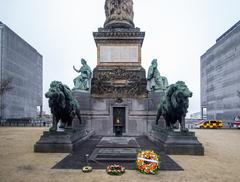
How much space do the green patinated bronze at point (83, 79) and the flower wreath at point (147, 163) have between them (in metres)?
13.4

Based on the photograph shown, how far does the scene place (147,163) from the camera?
7.48 meters

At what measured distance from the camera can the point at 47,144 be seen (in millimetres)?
10945

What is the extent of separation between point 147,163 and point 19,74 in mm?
66278

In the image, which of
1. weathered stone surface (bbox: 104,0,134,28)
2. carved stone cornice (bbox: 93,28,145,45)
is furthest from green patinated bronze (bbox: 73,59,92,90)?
weathered stone surface (bbox: 104,0,134,28)

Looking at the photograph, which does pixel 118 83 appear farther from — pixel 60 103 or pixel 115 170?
pixel 115 170

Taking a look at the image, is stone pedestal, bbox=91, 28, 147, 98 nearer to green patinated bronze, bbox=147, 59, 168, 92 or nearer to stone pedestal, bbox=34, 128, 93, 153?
green patinated bronze, bbox=147, 59, 168, 92

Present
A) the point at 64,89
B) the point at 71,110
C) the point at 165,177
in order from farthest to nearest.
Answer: the point at 71,110
the point at 64,89
the point at 165,177

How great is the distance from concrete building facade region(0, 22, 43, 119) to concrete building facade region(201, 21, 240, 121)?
55.1 m

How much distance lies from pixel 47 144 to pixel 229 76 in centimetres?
5579

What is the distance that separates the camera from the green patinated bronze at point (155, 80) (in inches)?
792

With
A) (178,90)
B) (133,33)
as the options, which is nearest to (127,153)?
(178,90)

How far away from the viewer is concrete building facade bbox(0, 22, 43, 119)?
54250 millimetres

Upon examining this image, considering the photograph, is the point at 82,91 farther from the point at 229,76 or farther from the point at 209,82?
the point at 209,82

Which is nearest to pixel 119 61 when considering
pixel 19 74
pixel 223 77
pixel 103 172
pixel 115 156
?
pixel 115 156
